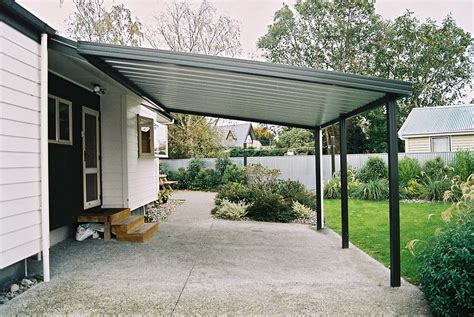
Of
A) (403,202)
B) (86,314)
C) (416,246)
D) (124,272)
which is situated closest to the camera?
(86,314)

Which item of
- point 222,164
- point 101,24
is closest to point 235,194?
point 222,164

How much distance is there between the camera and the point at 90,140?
21.9 ft

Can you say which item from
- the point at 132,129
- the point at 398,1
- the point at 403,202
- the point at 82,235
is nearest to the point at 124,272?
the point at 82,235

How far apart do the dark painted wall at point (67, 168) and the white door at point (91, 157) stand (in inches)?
6.5

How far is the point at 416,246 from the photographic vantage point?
18.3ft

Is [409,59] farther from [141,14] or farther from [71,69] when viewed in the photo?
[71,69]

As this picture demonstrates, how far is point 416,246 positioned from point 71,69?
5.82m

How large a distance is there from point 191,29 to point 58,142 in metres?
16.1

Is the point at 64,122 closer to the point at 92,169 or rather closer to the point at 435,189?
the point at 92,169

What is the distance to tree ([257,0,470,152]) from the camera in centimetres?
2256

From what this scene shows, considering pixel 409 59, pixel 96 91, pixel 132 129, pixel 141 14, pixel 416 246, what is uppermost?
pixel 141 14

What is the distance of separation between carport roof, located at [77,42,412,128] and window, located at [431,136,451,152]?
14.1 metres

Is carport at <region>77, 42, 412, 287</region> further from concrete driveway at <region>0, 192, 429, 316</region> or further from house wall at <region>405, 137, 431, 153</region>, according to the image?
house wall at <region>405, 137, 431, 153</region>

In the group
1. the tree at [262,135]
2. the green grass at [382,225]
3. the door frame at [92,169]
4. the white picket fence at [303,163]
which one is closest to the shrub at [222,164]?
the white picket fence at [303,163]
